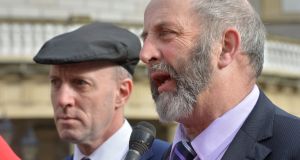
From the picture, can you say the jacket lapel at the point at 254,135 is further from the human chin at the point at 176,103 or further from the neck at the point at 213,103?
the human chin at the point at 176,103

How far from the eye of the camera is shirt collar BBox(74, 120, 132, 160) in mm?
4930

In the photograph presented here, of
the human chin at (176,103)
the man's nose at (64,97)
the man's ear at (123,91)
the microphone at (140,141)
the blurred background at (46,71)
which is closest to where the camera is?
the human chin at (176,103)

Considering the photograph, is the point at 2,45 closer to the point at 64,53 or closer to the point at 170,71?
the point at 64,53

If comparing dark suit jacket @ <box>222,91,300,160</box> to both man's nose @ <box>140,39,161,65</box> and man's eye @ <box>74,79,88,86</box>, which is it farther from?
man's eye @ <box>74,79,88,86</box>

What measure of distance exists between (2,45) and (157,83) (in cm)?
1485

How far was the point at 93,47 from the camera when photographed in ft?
16.5

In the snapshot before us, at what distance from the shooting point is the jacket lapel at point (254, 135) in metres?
3.42

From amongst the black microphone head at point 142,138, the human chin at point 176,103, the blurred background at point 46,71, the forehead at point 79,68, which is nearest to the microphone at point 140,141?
the black microphone head at point 142,138

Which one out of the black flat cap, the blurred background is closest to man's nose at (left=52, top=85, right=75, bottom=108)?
the black flat cap

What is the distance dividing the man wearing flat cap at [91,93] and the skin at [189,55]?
135 cm

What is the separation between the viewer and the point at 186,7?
3586mm

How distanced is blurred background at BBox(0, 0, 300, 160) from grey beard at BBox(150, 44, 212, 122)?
11033 mm

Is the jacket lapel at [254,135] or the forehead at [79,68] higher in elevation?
the jacket lapel at [254,135]

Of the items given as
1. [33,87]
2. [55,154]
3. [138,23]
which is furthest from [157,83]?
[55,154]
